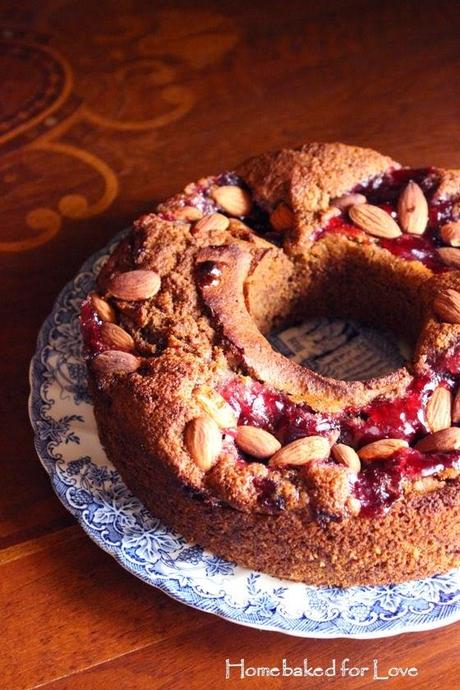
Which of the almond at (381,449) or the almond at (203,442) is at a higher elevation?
the almond at (203,442)

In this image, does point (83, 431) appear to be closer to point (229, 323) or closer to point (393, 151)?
point (229, 323)

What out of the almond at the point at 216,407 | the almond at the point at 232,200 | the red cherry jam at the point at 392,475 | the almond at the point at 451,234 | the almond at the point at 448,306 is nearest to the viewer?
the red cherry jam at the point at 392,475

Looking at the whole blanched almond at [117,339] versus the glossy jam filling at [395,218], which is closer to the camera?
the whole blanched almond at [117,339]

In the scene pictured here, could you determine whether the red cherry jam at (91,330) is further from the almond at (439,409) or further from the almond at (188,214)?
the almond at (439,409)

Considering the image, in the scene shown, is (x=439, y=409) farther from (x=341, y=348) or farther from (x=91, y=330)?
(x=91, y=330)

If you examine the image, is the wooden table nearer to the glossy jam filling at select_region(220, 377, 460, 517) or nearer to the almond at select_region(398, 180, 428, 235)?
the glossy jam filling at select_region(220, 377, 460, 517)

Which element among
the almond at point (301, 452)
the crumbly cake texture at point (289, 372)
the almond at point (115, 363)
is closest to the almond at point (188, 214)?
the crumbly cake texture at point (289, 372)

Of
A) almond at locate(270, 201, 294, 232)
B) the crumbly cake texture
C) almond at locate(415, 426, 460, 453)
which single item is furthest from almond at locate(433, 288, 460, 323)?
almond at locate(270, 201, 294, 232)
